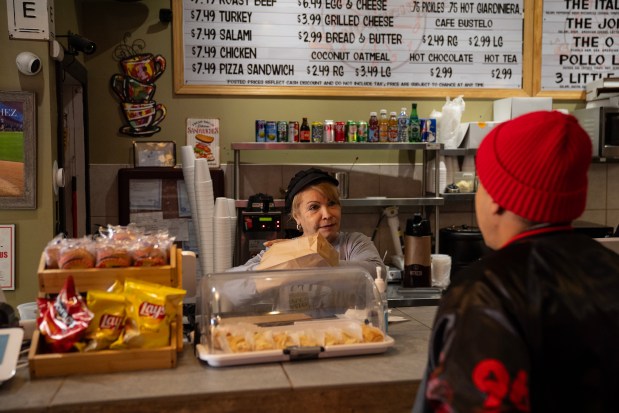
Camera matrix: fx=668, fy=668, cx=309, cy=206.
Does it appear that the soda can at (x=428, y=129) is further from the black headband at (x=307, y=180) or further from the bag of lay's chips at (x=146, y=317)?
the bag of lay's chips at (x=146, y=317)

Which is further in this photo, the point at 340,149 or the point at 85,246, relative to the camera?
the point at 340,149

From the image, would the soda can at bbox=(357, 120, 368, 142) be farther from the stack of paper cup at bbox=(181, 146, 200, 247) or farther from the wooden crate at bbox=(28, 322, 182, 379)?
the wooden crate at bbox=(28, 322, 182, 379)

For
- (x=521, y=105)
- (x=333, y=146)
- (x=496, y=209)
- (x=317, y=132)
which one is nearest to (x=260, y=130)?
(x=317, y=132)

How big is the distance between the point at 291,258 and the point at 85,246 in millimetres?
771

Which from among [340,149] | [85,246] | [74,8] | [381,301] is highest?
[74,8]

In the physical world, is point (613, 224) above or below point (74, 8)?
below

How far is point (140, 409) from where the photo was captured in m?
1.79

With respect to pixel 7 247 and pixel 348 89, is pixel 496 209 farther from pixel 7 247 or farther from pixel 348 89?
pixel 348 89

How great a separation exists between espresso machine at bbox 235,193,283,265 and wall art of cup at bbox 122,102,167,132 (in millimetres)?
993

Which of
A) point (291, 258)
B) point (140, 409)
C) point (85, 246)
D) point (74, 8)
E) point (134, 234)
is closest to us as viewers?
point (140, 409)

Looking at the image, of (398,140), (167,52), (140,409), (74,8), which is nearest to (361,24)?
(398,140)

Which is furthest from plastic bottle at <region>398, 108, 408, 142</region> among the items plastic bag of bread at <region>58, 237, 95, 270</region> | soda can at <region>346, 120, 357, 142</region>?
plastic bag of bread at <region>58, 237, 95, 270</region>

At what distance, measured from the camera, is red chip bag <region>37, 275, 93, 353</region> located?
6.47ft

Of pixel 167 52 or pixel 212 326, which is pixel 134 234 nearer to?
pixel 212 326
